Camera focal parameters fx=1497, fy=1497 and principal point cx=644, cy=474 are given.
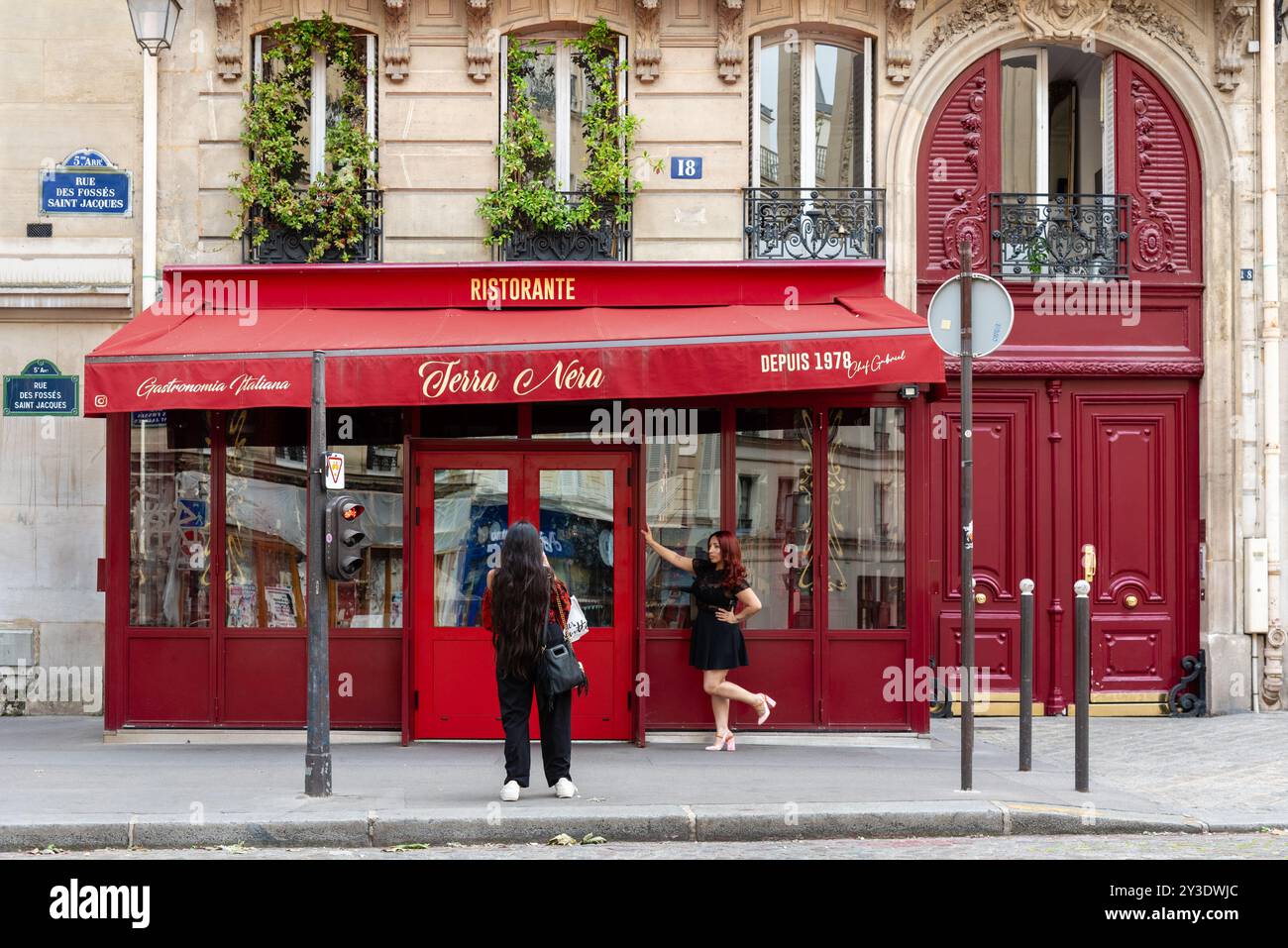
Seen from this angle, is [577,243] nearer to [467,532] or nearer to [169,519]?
[467,532]

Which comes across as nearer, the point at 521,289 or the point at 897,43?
the point at 521,289

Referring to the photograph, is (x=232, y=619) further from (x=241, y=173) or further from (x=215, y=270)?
(x=241, y=173)

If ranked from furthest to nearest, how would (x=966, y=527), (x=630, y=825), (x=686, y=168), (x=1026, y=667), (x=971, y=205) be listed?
(x=971, y=205) < (x=686, y=168) < (x=1026, y=667) < (x=966, y=527) < (x=630, y=825)

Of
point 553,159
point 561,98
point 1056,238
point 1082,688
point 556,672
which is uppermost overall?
point 561,98

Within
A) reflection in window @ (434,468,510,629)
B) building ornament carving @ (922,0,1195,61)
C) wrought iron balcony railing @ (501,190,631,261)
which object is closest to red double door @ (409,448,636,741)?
reflection in window @ (434,468,510,629)

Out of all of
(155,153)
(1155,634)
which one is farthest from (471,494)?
(1155,634)

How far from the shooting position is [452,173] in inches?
508

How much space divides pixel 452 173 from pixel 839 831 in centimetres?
702

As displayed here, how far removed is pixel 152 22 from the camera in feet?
38.6

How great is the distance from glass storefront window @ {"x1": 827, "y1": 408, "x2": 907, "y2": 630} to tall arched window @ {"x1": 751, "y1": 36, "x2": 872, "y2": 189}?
2.50 m

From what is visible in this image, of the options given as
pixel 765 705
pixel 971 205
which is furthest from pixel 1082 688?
pixel 971 205

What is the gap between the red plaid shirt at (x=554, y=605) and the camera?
29.7ft

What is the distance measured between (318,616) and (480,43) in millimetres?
6056
